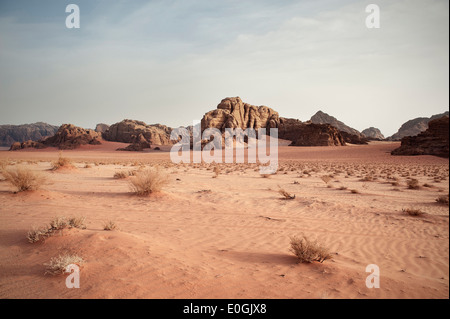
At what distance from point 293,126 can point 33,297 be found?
270 feet

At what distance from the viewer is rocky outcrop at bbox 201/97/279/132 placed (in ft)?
229

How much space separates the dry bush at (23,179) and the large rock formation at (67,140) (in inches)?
2878

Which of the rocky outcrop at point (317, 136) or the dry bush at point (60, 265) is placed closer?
the dry bush at point (60, 265)

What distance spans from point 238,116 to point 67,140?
54631 mm

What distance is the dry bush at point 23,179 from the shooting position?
860 centimetres

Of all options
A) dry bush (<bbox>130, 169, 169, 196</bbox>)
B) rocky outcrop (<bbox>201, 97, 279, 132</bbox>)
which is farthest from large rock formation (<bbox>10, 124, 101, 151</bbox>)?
dry bush (<bbox>130, 169, 169, 196</bbox>)

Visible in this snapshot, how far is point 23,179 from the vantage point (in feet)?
28.3

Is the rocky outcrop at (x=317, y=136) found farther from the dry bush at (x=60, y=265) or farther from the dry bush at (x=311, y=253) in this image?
the dry bush at (x=60, y=265)

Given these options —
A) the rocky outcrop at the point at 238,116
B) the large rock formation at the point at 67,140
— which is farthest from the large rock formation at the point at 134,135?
Answer: the rocky outcrop at the point at 238,116

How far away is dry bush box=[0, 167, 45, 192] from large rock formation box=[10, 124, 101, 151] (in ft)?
240

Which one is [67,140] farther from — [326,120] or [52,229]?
[326,120]

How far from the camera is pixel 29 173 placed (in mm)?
8719
